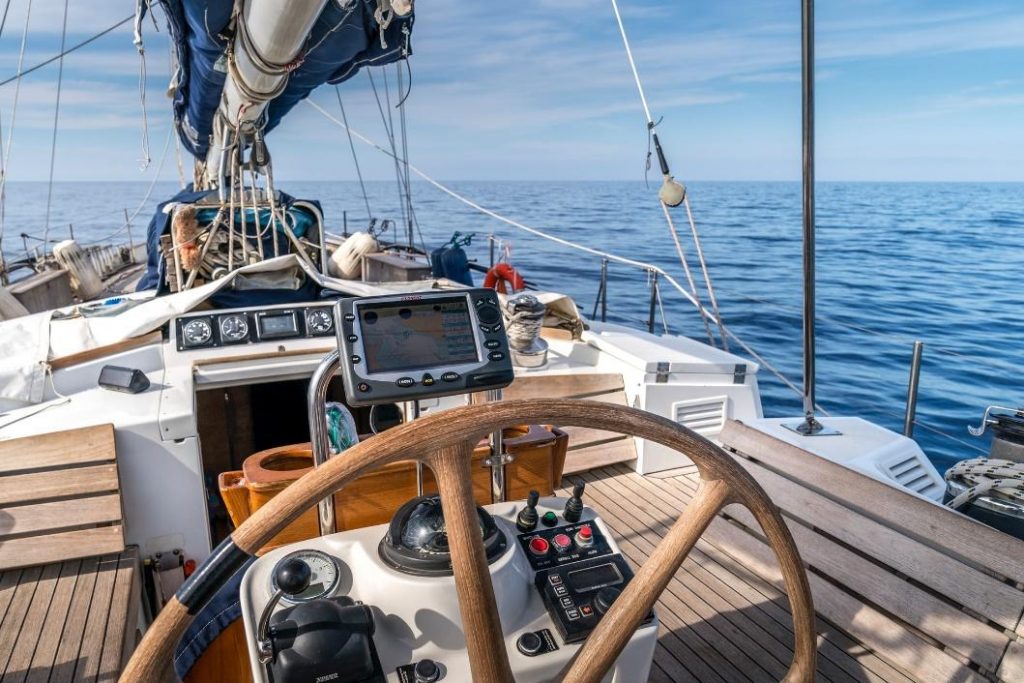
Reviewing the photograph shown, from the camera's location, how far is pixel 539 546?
1667mm

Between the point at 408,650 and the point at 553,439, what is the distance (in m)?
1.33

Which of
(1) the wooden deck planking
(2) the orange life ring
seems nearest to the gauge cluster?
(2) the orange life ring

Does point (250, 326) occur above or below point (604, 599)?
above

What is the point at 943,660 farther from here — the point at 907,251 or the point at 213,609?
the point at 907,251

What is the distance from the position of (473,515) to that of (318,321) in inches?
120

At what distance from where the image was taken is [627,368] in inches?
161

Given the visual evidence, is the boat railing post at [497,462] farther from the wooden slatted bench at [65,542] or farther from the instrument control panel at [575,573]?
the wooden slatted bench at [65,542]

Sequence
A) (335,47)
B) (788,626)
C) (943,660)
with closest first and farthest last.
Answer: (943,660) → (788,626) → (335,47)

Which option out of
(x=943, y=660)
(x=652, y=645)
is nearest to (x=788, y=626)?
(x=943, y=660)

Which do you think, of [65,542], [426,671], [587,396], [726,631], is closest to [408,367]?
[426,671]

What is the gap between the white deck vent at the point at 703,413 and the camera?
3990 millimetres

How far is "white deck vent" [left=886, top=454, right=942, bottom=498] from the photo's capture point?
287 centimetres

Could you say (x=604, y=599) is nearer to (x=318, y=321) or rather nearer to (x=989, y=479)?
(x=989, y=479)

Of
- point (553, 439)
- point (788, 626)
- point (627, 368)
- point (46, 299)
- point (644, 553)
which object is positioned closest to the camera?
point (788, 626)
